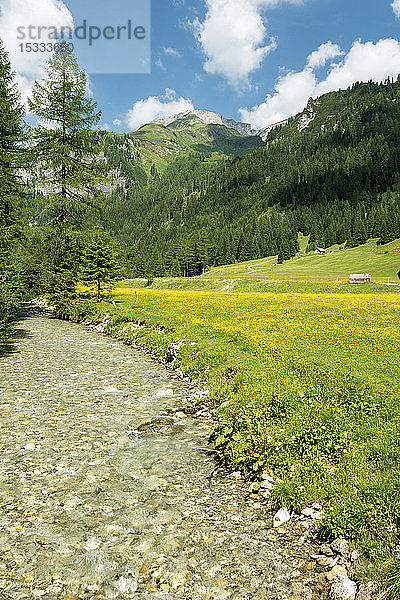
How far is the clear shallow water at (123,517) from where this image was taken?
5621mm

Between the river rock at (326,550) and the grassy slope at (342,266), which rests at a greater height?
the grassy slope at (342,266)

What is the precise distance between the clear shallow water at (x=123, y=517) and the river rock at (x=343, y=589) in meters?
0.23

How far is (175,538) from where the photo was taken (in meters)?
6.64

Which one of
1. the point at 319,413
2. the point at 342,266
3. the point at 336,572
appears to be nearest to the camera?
the point at 336,572

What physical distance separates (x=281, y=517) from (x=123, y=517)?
128 inches

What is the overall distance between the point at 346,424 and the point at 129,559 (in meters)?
6.28

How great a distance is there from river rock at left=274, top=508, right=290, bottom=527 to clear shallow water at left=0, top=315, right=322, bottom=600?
0.23 meters

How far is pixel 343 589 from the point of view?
5.22m

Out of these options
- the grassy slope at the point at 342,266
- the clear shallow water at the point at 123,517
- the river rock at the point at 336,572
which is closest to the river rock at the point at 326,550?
the clear shallow water at the point at 123,517

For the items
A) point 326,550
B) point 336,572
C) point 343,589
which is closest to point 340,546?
point 326,550

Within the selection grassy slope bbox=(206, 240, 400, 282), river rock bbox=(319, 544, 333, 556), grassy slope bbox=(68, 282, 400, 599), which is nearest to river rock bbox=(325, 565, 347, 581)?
grassy slope bbox=(68, 282, 400, 599)

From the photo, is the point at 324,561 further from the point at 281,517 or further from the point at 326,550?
the point at 281,517

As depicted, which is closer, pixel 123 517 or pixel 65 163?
pixel 123 517

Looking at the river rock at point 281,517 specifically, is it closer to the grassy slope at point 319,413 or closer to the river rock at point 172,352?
the grassy slope at point 319,413
